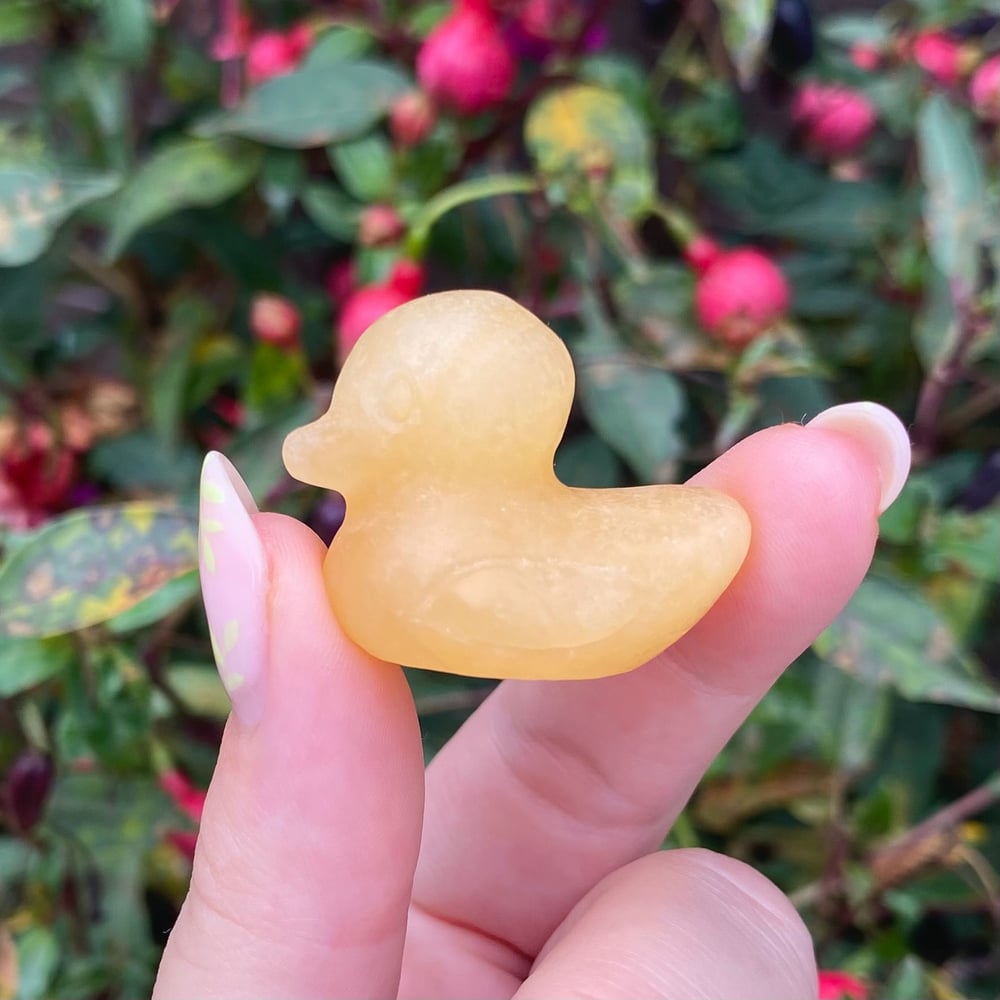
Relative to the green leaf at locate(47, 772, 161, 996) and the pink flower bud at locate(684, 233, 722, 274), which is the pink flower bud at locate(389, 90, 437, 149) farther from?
the green leaf at locate(47, 772, 161, 996)

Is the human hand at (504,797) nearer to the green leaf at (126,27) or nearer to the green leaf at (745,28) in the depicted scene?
the green leaf at (745,28)

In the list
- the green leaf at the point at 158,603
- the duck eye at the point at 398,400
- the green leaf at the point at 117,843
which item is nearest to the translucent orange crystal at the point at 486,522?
the duck eye at the point at 398,400

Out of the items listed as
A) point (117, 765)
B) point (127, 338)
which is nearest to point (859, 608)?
point (117, 765)

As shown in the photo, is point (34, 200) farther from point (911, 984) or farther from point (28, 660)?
point (911, 984)

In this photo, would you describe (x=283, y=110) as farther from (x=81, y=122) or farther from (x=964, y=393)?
(x=964, y=393)

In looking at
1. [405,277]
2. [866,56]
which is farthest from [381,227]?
[866,56]
